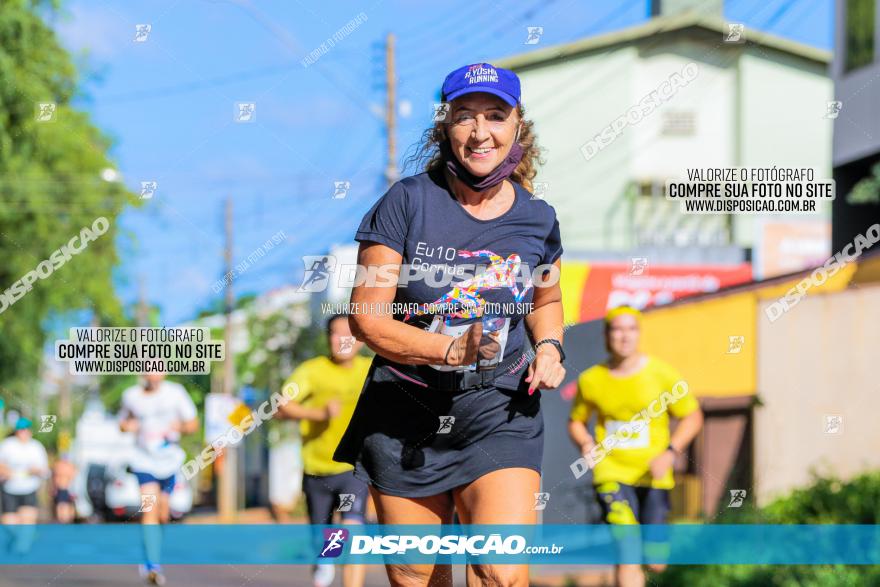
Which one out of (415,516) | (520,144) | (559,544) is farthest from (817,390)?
(415,516)

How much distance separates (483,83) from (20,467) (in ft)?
26.7

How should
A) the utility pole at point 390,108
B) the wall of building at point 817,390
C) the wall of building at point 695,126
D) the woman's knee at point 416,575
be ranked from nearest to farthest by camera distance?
the woman's knee at point 416,575 < the utility pole at point 390,108 < the wall of building at point 817,390 < the wall of building at point 695,126

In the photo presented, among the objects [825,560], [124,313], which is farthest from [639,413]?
[124,313]

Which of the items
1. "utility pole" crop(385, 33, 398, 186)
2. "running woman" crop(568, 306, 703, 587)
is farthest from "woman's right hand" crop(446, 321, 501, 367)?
"utility pole" crop(385, 33, 398, 186)

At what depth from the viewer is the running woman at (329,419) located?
7312 mm

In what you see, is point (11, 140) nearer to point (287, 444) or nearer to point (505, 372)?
point (505, 372)

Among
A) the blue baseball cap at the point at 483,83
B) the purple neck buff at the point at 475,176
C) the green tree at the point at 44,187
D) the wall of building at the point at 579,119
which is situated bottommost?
the purple neck buff at the point at 475,176

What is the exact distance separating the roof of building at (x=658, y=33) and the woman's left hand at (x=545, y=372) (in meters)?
6.29

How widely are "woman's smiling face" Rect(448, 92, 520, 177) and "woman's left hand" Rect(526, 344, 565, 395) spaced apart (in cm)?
60

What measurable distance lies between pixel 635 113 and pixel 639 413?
8.16ft

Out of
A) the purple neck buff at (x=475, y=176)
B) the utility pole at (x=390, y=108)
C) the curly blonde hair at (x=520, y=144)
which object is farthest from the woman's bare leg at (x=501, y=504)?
the utility pole at (x=390, y=108)

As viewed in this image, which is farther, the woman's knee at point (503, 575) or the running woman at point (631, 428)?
the running woman at point (631, 428)

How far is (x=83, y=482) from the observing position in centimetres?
2677

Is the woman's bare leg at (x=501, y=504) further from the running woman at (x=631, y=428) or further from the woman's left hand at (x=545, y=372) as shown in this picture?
the running woman at (x=631, y=428)
